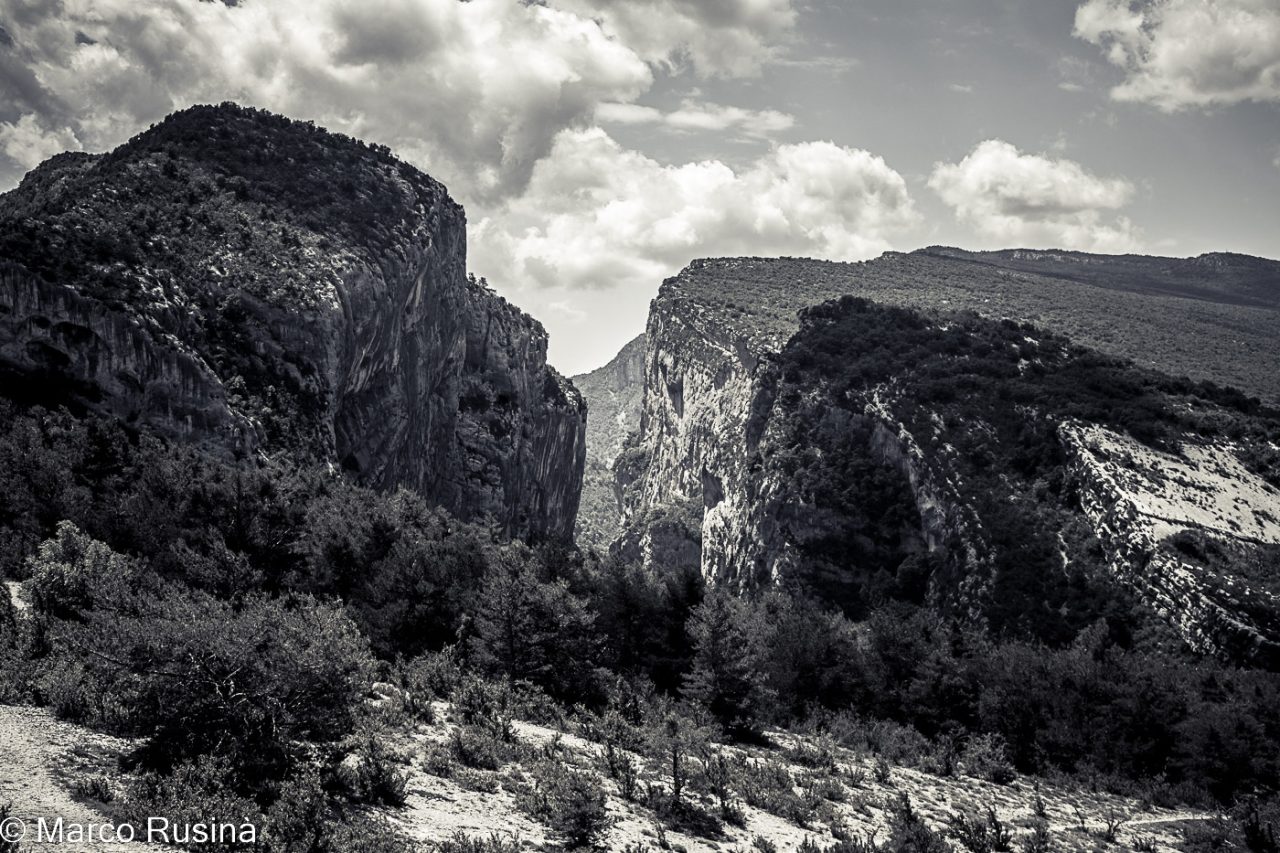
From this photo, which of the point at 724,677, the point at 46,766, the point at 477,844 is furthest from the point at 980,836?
the point at 46,766

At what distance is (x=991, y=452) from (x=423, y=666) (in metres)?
67.0

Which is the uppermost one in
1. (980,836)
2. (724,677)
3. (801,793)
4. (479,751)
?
(479,751)

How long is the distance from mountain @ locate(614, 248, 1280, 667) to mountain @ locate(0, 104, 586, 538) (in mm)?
33922

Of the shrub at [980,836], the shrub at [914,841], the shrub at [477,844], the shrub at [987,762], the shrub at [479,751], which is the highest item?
the shrub at [477,844]

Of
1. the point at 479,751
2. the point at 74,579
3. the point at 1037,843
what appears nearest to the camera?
the point at 479,751

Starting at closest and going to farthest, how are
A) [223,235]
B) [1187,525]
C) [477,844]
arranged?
[477,844] < [1187,525] < [223,235]

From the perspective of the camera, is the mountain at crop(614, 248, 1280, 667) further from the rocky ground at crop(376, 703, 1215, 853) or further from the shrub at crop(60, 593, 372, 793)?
the shrub at crop(60, 593, 372, 793)

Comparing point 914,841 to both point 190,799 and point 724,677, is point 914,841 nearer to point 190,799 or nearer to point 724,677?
point 190,799

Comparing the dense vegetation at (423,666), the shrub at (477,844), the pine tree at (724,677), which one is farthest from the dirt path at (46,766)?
the pine tree at (724,677)

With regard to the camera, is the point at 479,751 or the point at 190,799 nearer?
the point at 190,799

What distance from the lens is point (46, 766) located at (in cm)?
1315

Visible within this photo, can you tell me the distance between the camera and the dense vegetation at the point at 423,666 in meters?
14.9

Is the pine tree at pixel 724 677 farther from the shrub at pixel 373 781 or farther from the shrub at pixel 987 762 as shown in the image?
the shrub at pixel 373 781

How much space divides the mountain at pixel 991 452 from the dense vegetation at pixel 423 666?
996cm
